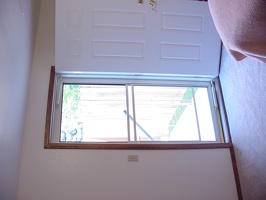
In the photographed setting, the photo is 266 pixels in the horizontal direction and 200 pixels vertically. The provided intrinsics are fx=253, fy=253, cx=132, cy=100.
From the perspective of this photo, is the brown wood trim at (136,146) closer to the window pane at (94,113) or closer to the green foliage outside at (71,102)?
the window pane at (94,113)

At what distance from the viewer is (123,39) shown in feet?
7.00

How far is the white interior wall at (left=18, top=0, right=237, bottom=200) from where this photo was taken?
1.80 metres

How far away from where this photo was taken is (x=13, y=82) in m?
1.57

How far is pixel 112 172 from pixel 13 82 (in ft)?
3.04

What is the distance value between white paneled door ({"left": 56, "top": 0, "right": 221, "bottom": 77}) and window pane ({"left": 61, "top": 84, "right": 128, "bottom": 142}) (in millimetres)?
204

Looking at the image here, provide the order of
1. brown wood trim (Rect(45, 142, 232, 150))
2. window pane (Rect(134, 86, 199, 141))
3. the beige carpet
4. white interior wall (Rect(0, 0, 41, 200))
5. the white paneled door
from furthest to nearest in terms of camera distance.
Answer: window pane (Rect(134, 86, 199, 141)) < the white paneled door < brown wood trim (Rect(45, 142, 232, 150)) < the beige carpet < white interior wall (Rect(0, 0, 41, 200))

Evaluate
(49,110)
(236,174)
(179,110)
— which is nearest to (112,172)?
(49,110)

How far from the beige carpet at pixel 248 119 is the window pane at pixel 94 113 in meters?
0.91

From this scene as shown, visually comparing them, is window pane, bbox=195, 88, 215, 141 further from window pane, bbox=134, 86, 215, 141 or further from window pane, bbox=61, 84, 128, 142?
window pane, bbox=61, 84, 128, 142

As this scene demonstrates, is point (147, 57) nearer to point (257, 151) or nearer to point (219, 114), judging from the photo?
point (219, 114)

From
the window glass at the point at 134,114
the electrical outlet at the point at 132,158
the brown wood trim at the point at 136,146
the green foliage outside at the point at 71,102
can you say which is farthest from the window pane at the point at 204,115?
the green foliage outside at the point at 71,102

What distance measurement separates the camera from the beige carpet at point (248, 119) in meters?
1.70

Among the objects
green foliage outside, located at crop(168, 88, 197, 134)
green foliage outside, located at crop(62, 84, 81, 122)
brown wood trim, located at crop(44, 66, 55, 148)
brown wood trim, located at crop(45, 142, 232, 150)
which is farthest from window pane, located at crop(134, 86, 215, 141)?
brown wood trim, located at crop(44, 66, 55, 148)

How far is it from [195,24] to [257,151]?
1131 millimetres
